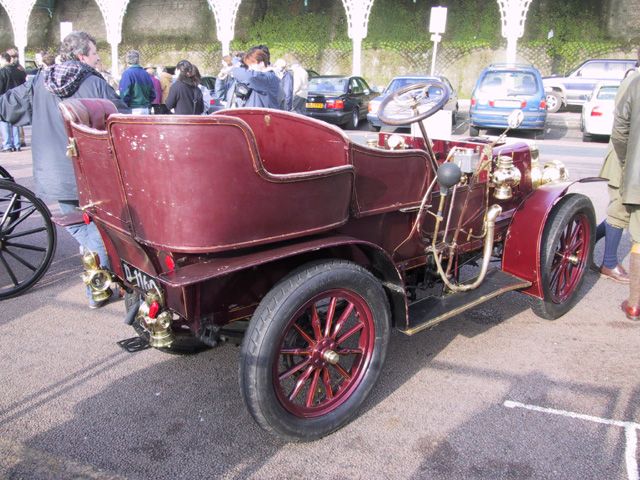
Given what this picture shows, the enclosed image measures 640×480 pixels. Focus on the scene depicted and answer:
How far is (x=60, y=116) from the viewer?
12.9 feet

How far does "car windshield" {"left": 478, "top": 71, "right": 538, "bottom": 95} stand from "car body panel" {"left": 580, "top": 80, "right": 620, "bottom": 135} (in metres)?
1.36

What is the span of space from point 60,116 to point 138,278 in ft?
6.11

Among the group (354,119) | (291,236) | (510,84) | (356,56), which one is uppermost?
(356,56)

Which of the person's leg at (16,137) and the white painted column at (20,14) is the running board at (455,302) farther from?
the white painted column at (20,14)

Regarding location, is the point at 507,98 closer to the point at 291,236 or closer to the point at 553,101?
the point at 553,101

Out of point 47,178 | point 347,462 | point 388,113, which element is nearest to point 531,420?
point 347,462

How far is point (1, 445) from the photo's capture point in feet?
8.50

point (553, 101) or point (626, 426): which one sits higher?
point (553, 101)

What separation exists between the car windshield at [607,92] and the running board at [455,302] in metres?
11.3

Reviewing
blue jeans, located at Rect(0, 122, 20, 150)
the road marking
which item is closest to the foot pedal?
the road marking

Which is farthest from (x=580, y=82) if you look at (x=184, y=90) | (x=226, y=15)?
(x=184, y=90)

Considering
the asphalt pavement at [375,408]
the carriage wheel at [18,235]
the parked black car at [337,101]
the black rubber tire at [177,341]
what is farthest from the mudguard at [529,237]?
the parked black car at [337,101]

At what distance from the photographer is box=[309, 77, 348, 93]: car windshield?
15.3m

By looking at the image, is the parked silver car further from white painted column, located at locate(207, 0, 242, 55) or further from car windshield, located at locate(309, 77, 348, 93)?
white painted column, located at locate(207, 0, 242, 55)
